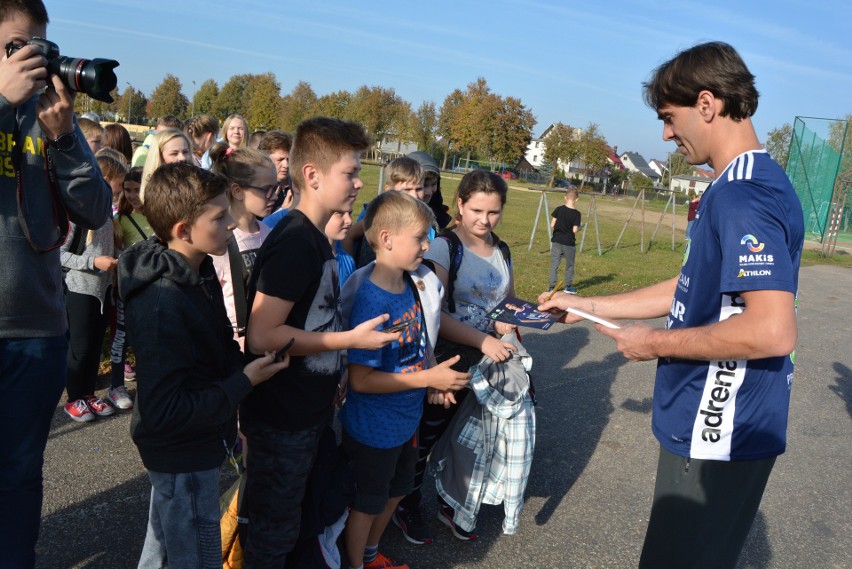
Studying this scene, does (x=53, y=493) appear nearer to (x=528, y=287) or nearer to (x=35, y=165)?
(x=35, y=165)

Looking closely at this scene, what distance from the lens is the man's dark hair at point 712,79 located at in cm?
194

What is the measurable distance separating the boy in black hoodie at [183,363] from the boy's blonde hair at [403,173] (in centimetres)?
171

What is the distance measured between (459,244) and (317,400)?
4.09 ft

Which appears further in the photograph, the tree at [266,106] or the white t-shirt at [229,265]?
the tree at [266,106]

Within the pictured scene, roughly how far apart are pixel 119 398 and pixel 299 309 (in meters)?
2.62

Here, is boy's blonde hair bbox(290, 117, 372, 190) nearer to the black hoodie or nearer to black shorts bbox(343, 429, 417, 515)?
the black hoodie

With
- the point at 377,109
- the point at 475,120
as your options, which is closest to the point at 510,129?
the point at 475,120

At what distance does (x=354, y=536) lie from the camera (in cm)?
275

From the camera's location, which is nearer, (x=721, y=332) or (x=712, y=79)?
(x=721, y=332)

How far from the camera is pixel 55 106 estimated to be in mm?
1993

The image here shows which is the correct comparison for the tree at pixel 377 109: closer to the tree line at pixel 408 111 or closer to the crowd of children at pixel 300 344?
the tree line at pixel 408 111

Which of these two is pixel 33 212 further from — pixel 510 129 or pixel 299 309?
pixel 510 129

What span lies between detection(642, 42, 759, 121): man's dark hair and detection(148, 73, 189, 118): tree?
7741cm

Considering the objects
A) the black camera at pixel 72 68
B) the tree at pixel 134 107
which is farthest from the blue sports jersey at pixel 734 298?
the tree at pixel 134 107
